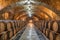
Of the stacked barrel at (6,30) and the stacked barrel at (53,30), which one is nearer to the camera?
the stacked barrel at (53,30)

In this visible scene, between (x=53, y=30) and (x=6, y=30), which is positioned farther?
(x=6, y=30)

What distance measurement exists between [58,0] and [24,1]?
552cm

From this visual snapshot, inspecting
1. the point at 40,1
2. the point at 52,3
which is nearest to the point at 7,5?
the point at 40,1

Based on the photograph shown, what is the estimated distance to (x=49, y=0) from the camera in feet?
83.6

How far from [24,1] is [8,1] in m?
2.61

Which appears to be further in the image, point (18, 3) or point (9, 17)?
point (9, 17)

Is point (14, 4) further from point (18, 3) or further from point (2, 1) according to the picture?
point (2, 1)

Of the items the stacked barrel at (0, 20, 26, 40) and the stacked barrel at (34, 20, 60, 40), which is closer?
the stacked barrel at (34, 20, 60, 40)

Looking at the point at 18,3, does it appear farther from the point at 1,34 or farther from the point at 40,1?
the point at 1,34

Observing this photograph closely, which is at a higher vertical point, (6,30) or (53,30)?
(53,30)

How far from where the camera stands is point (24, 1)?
2694 cm

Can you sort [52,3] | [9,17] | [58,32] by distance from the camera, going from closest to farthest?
1. [58,32]
2. [52,3]
3. [9,17]

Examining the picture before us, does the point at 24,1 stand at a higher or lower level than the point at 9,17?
higher

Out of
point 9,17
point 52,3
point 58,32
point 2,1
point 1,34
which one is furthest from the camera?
point 9,17
